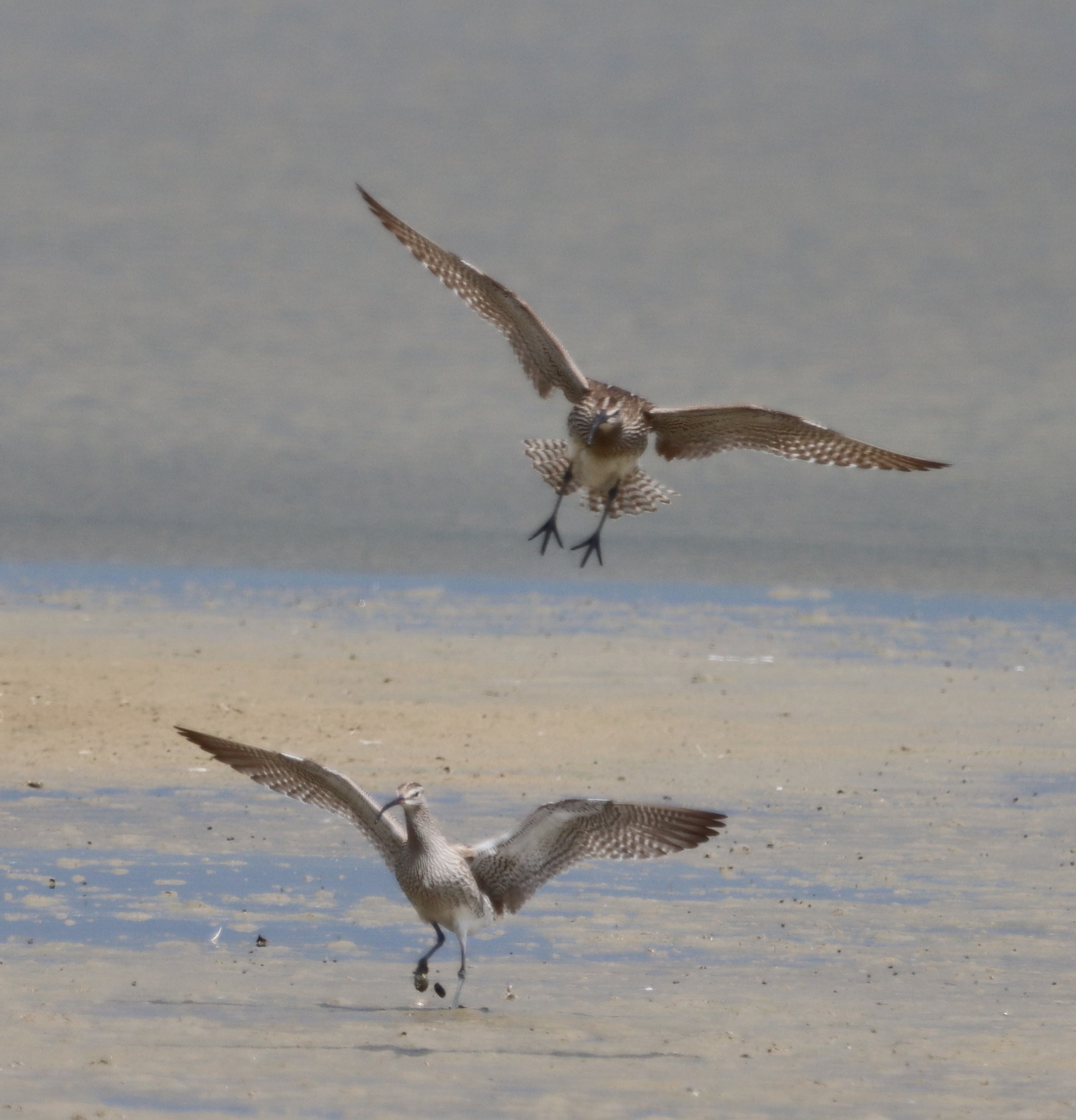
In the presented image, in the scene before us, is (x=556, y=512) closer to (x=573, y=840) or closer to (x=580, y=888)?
(x=580, y=888)

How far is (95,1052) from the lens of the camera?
286 inches

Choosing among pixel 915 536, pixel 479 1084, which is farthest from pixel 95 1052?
pixel 915 536

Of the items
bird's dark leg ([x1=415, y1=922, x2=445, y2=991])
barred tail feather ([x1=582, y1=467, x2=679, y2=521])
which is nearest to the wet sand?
bird's dark leg ([x1=415, y1=922, x2=445, y2=991])

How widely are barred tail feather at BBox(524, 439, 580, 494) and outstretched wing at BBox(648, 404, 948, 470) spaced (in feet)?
1.41

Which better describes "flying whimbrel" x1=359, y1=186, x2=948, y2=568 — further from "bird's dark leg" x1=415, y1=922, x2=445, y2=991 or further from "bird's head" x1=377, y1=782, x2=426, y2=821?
"bird's dark leg" x1=415, y1=922, x2=445, y2=991

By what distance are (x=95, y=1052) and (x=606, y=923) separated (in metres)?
2.44

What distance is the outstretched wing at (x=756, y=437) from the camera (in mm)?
9820

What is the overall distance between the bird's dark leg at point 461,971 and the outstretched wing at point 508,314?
2.68 metres

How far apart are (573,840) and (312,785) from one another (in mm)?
1002

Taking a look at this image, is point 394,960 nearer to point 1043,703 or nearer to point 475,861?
point 475,861

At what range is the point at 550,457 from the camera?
10609mm

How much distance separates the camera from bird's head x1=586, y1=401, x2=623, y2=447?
9828 millimetres

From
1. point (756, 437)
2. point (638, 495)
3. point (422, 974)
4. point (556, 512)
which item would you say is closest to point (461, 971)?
point (422, 974)

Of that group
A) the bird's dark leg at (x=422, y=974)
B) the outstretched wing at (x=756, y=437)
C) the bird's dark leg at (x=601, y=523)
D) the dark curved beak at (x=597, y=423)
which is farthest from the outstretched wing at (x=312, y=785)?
the outstretched wing at (x=756, y=437)
